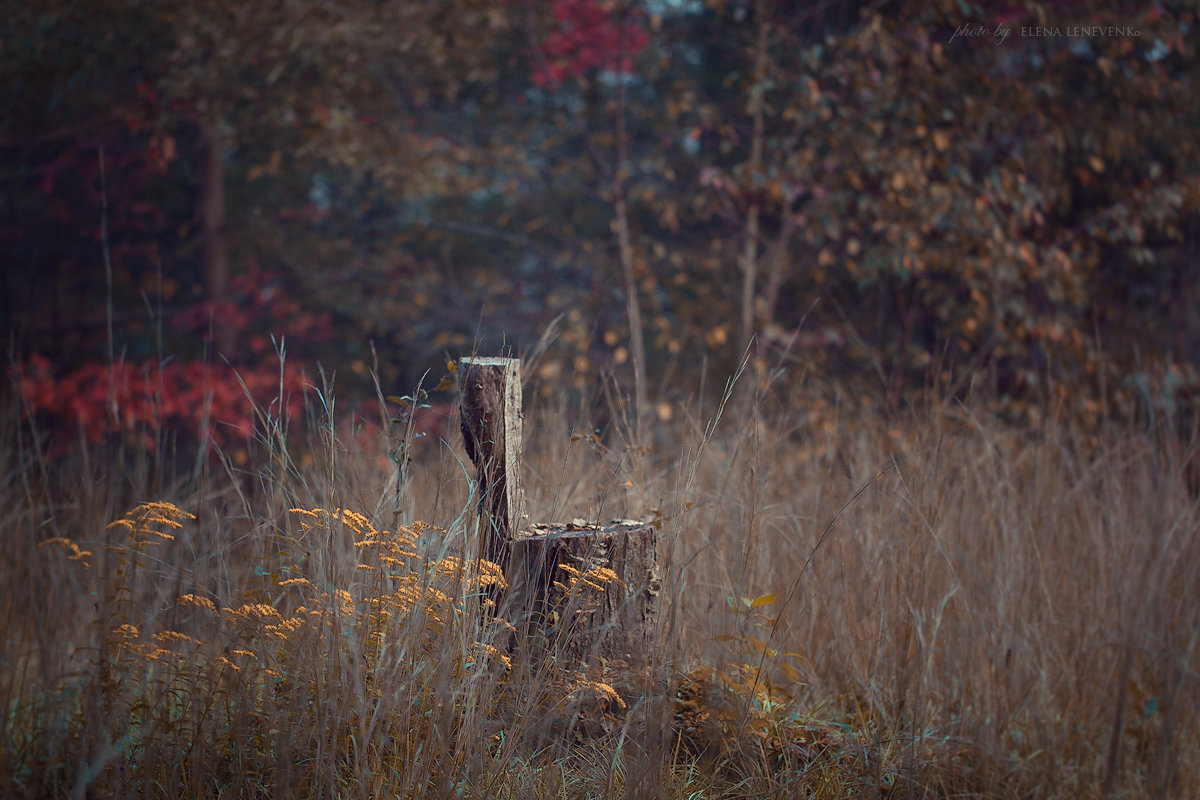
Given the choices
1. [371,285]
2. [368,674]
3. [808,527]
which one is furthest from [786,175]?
[368,674]

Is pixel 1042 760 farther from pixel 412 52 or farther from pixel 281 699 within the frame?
pixel 412 52

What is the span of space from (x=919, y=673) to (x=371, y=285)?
7585mm

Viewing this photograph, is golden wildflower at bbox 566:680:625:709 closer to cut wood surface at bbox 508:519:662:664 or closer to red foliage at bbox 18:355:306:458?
cut wood surface at bbox 508:519:662:664

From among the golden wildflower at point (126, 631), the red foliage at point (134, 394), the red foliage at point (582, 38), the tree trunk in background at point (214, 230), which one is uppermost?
the red foliage at point (582, 38)

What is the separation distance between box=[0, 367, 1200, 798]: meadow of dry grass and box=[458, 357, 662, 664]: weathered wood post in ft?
0.22

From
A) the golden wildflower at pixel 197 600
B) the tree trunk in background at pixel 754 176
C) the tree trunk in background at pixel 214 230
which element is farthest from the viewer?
the tree trunk in background at pixel 214 230

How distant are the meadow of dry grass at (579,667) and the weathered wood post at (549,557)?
7cm

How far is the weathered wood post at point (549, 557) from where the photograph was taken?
7.38ft

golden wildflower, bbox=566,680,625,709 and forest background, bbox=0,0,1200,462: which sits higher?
forest background, bbox=0,0,1200,462

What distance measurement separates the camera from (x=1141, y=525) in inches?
129

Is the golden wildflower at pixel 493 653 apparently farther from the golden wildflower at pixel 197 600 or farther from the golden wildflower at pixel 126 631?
the golden wildflower at pixel 126 631

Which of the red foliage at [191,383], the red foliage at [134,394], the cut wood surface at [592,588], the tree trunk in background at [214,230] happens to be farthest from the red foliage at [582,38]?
the cut wood surface at [592,588]

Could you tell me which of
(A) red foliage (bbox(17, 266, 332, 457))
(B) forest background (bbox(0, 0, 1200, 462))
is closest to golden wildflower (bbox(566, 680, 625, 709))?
(B) forest background (bbox(0, 0, 1200, 462))

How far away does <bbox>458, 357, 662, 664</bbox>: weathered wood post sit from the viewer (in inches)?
88.5
